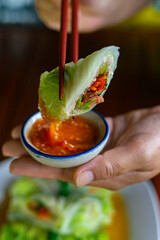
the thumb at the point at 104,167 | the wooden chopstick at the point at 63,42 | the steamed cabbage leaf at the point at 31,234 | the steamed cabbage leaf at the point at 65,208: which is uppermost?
the wooden chopstick at the point at 63,42

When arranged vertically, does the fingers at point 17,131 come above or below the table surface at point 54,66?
above

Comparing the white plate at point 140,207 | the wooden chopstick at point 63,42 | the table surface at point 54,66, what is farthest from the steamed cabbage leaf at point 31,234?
the wooden chopstick at point 63,42

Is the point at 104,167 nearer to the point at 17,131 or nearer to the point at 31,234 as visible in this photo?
the point at 17,131

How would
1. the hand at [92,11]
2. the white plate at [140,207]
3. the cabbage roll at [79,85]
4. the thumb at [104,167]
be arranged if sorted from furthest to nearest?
the hand at [92,11] → the white plate at [140,207] → the thumb at [104,167] → the cabbage roll at [79,85]

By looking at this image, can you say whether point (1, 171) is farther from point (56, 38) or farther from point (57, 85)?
point (56, 38)

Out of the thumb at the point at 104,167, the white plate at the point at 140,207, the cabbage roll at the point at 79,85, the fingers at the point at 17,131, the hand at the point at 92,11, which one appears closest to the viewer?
the cabbage roll at the point at 79,85

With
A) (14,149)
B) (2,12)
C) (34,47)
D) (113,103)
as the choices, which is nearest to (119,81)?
(113,103)

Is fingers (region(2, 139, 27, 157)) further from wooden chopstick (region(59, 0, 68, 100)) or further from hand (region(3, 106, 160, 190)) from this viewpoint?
wooden chopstick (region(59, 0, 68, 100))

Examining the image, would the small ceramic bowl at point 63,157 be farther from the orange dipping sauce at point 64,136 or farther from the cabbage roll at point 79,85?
the cabbage roll at point 79,85
